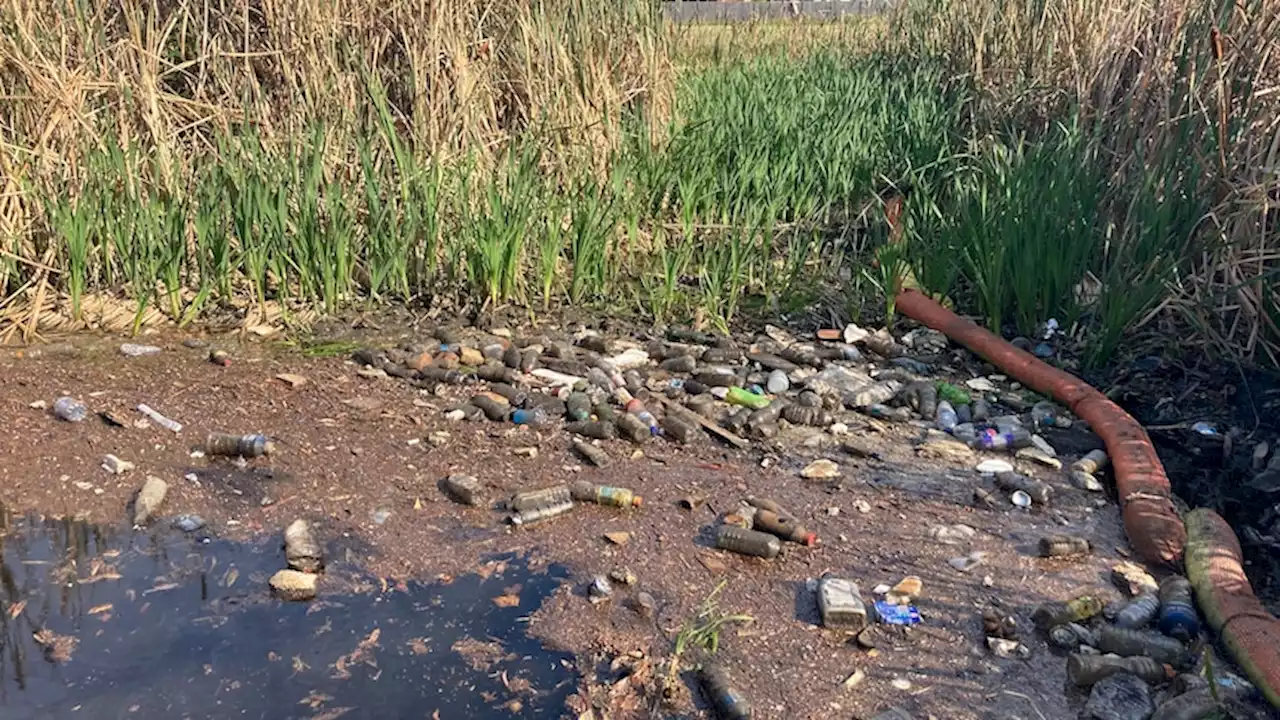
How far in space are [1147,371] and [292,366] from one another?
130 inches

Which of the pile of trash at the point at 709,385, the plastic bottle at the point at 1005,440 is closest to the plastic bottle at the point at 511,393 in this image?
the pile of trash at the point at 709,385

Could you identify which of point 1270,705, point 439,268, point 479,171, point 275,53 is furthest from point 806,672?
point 275,53

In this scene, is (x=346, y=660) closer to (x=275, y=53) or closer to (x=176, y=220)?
(x=176, y=220)

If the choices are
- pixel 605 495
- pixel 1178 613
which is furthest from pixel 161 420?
pixel 1178 613

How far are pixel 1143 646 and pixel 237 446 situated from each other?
8.54 ft

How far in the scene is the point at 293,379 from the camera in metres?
3.80

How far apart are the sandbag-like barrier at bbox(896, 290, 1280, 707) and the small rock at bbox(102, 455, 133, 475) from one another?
296cm

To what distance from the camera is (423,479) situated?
10.5 ft

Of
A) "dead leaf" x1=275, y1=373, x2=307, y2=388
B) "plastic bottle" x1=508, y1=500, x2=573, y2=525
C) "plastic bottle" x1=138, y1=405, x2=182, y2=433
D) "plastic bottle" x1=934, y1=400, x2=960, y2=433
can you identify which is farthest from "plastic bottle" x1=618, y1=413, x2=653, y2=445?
"plastic bottle" x1=138, y1=405, x2=182, y2=433

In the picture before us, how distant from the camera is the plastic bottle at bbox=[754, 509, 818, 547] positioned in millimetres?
2873

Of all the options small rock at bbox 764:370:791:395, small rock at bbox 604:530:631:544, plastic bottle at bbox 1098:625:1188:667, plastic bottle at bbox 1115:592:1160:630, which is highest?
small rock at bbox 604:530:631:544

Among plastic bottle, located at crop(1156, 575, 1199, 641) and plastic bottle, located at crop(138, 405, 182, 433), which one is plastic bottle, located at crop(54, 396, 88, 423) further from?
plastic bottle, located at crop(1156, 575, 1199, 641)

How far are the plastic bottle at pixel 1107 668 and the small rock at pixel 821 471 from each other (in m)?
1.04

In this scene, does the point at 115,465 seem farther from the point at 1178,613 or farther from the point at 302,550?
the point at 1178,613
